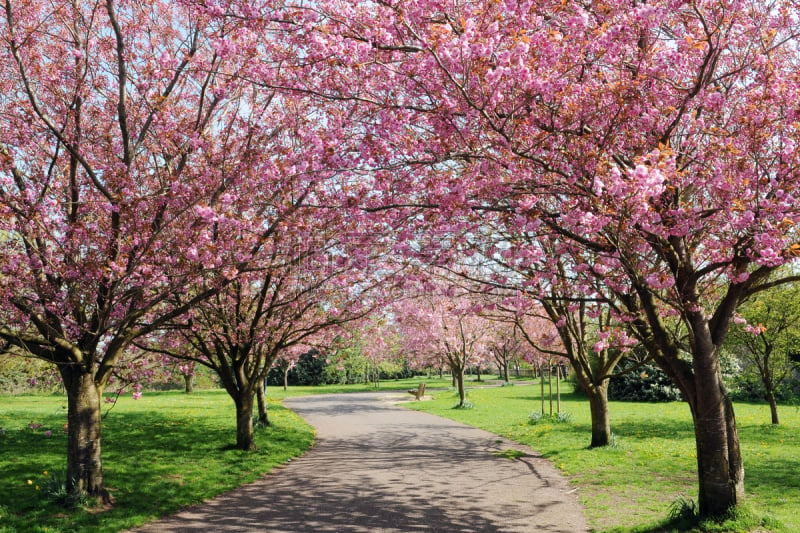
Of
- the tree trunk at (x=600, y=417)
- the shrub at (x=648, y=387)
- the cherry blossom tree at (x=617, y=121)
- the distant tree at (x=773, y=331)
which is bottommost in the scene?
the shrub at (x=648, y=387)

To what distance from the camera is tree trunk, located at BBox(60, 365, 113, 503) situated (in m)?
8.74

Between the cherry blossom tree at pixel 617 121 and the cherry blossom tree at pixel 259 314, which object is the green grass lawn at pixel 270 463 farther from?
the cherry blossom tree at pixel 617 121

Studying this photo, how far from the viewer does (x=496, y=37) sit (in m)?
5.97

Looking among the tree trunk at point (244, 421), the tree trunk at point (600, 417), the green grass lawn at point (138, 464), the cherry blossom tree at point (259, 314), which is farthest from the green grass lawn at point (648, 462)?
the tree trunk at point (244, 421)

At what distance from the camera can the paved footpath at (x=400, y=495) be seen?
7.84 metres

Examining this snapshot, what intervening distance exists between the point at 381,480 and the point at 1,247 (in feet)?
26.2

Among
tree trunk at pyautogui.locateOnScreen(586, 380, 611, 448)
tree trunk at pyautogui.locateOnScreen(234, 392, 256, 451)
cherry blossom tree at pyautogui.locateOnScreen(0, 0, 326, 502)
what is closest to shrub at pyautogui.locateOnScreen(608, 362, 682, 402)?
tree trunk at pyautogui.locateOnScreen(586, 380, 611, 448)

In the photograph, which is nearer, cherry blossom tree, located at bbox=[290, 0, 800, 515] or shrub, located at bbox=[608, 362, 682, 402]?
cherry blossom tree, located at bbox=[290, 0, 800, 515]

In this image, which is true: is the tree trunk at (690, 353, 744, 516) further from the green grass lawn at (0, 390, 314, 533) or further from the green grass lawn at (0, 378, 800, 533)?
the green grass lawn at (0, 390, 314, 533)

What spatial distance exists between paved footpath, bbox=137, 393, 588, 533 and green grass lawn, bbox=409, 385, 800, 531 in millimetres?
612

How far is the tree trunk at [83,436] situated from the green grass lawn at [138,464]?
318 mm

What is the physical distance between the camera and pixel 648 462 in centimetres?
1225

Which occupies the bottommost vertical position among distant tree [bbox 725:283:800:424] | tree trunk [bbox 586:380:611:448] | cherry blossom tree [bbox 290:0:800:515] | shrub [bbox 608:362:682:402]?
shrub [bbox 608:362:682:402]

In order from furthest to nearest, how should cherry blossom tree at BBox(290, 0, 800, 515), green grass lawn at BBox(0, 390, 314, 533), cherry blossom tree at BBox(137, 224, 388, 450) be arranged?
1. cherry blossom tree at BBox(137, 224, 388, 450)
2. green grass lawn at BBox(0, 390, 314, 533)
3. cherry blossom tree at BBox(290, 0, 800, 515)
